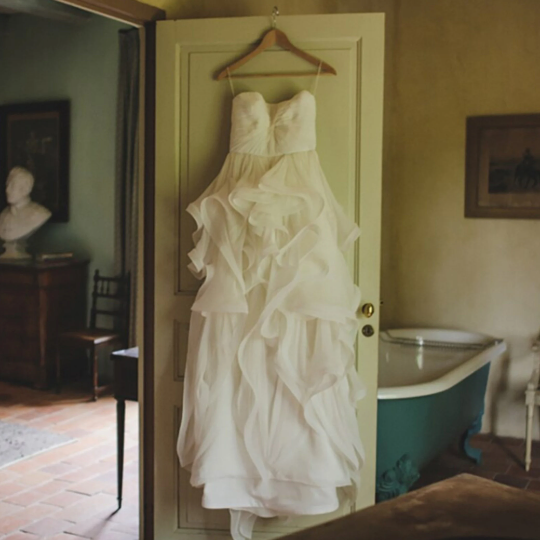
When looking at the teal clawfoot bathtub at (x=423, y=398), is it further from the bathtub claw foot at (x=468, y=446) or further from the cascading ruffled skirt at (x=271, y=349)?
the cascading ruffled skirt at (x=271, y=349)

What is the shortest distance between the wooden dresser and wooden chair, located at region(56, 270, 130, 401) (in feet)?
0.47

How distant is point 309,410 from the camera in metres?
2.51

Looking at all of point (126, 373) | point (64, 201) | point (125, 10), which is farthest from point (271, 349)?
point (64, 201)

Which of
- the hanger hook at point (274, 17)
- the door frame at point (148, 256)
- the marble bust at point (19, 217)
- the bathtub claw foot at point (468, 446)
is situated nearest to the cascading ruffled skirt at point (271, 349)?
the door frame at point (148, 256)

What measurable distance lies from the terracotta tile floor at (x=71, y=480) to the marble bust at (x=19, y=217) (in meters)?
1.19

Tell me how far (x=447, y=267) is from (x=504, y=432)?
1.10 m

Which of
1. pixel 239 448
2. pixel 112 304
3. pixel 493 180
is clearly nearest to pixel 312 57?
pixel 239 448

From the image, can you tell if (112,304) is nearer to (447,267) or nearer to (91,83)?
(91,83)

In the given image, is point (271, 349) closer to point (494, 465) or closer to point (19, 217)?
point (494, 465)

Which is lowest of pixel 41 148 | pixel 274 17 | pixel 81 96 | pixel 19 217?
pixel 19 217

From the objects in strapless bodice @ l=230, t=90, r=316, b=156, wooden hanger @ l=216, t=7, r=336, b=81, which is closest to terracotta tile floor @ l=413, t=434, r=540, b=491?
strapless bodice @ l=230, t=90, r=316, b=156

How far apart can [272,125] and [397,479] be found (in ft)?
5.23

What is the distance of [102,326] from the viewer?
563 centimetres

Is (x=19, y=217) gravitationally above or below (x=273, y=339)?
above
